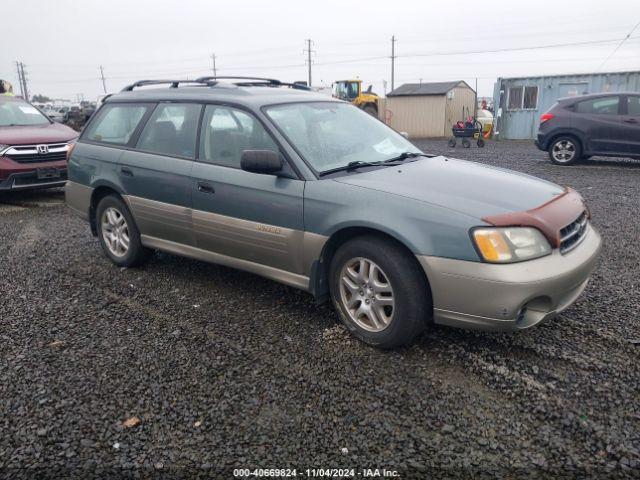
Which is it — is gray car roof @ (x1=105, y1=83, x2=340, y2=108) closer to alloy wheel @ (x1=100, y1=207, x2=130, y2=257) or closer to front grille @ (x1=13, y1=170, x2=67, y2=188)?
alloy wheel @ (x1=100, y1=207, x2=130, y2=257)

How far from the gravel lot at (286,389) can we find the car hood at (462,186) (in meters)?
0.93

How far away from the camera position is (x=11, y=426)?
106 inches

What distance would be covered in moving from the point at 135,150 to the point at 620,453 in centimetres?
423

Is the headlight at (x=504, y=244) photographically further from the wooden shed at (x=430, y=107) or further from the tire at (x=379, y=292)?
the wooden shed at (x=430, y=107)

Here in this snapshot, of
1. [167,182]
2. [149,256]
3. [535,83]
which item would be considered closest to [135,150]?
[167,182]

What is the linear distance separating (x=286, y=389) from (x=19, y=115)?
8711 mm

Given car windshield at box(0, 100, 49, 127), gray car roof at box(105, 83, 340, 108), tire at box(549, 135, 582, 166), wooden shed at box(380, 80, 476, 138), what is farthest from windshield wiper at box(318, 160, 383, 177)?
wooden shed at box(380, 80, 476, 138)

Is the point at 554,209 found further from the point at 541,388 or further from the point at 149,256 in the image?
the point at 149,256

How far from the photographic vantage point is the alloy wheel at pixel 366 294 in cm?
330

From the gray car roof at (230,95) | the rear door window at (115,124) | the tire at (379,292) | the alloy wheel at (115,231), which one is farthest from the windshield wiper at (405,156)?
the alloy wheel at (115,231)

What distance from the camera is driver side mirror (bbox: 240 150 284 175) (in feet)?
11.7

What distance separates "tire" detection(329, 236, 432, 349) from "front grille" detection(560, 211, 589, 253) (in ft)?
2.90

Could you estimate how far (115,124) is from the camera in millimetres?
5062

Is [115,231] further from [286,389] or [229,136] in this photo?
[286,389]
